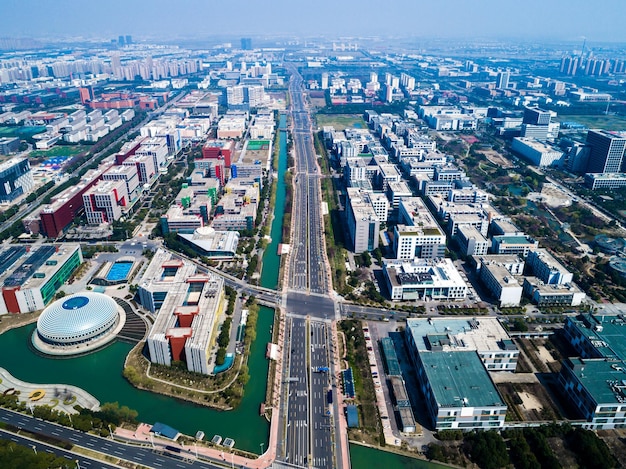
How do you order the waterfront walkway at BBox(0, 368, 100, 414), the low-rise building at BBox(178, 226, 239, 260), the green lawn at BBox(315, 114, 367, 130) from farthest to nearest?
1. the green lawn at BBox(315, 114, 367, 130)
2. the low-rise building at BBox(178, 226, 239, 260)
3. the waterfront walkway at BBox(0, 368, 100, 414)

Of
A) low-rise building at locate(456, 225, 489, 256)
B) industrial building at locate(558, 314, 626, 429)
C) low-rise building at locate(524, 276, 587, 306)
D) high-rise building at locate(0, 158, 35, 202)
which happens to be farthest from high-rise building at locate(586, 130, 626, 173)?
high-rise building at locate(0, 158, 35, 202)

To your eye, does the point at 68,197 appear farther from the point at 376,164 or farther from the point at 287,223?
the point at 376,164

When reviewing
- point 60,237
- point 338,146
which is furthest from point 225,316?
point 338,146

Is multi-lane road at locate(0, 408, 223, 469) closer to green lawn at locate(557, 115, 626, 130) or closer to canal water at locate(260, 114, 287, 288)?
canal water at locate(260, 114, 287, 288)

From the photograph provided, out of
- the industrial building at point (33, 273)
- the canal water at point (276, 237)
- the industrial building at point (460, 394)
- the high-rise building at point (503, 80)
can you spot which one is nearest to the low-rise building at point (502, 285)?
the industrial building at point (460, 394)

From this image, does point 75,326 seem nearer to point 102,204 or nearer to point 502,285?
point 102,204

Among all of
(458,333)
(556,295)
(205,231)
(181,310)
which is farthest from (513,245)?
(181,310)

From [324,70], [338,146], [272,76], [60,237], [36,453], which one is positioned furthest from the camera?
[324,70]
